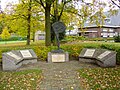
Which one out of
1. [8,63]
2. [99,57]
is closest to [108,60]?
[99,57]

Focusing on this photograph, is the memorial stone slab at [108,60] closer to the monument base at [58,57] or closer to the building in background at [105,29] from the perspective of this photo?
the monument base at [58,57]

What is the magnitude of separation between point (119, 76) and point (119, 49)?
3415mm

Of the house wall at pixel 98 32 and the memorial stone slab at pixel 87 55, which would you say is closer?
the memorial stone slab at pixel 87 55

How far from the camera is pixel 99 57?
11938mm

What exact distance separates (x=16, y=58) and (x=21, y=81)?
11.5 feet

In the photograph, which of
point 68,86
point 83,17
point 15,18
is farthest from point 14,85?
point 15,18

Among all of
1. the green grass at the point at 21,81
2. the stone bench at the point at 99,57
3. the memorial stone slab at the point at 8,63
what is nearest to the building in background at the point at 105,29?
the stone bench at the point at 99,57

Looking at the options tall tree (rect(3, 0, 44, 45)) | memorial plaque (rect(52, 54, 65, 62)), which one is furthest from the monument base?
tall tree (rect(3, 0, 44, 45))

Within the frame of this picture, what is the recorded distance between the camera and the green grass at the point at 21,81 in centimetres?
757

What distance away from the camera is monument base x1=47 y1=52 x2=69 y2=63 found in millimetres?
13219

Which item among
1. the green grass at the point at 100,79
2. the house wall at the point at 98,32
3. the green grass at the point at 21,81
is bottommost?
the house wall at the point at 98,32

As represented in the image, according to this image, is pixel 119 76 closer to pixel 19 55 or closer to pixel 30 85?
pixel 30 85

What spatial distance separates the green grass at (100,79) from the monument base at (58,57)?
3.64 metres

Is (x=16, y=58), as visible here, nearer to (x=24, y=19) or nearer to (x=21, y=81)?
(x=21, y=81)
